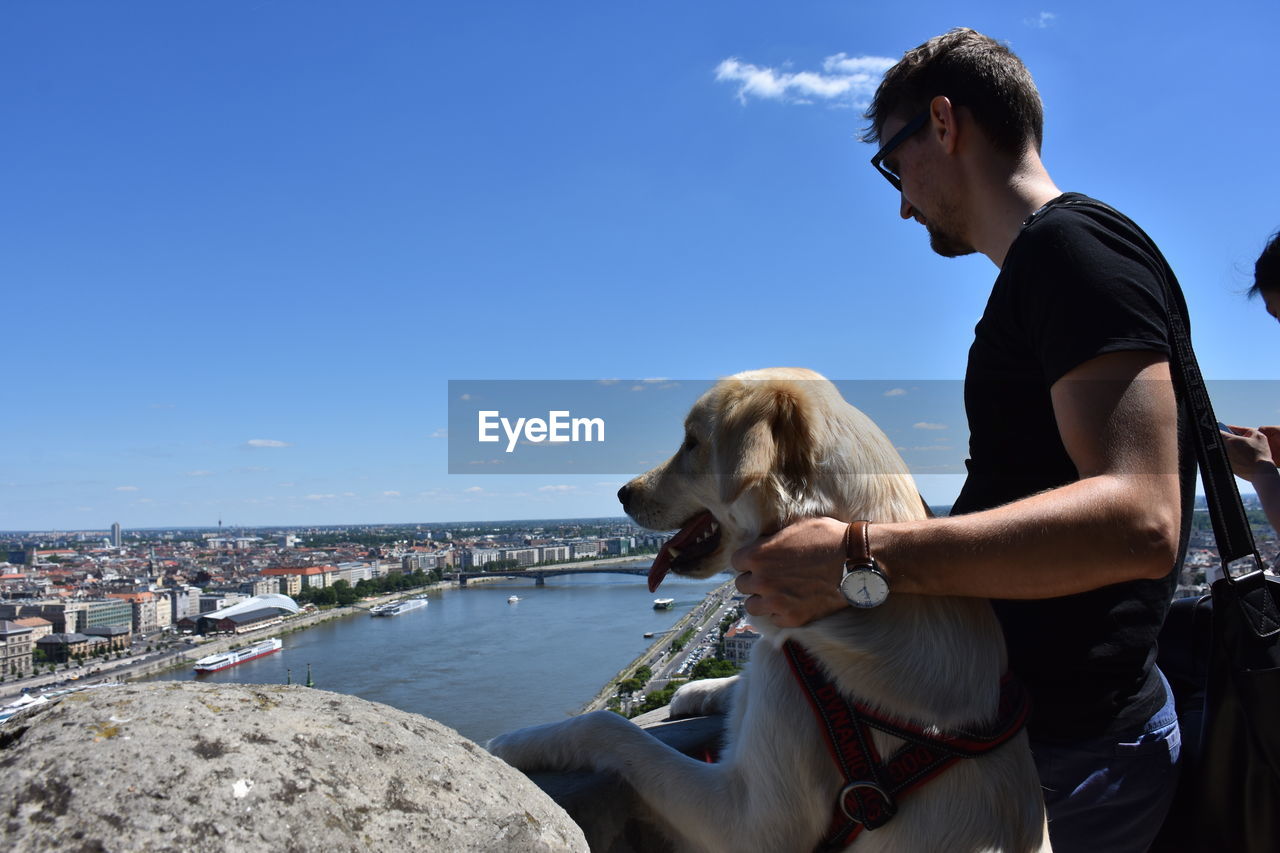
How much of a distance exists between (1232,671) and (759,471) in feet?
3.11

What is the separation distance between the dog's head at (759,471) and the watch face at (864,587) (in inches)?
11.9

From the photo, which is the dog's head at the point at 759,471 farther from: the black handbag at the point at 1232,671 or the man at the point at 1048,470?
the black handbag at the point at 1232,671

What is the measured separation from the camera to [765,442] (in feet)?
6.33

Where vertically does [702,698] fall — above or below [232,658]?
above

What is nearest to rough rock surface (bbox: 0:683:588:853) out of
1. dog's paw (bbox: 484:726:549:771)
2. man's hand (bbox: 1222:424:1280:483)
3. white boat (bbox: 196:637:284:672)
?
dog's paw (bbox: 484:726:549:771)

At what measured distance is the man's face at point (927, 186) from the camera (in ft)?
6.09

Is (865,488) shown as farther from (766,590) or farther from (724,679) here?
(724,679)

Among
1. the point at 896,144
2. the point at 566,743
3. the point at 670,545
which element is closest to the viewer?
the point at 896,144

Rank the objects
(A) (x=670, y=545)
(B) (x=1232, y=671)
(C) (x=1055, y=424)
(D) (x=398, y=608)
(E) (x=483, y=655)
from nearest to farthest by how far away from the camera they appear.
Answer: (B) (x=1232, y=671) → (C) (x=1055, y=424) → (A) (x=670, y=545) → (E) (x=483, y=655) → (D) (x=398, y=608)

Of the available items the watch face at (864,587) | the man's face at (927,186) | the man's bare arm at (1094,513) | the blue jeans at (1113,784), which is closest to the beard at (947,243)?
the man's face at (927,186)

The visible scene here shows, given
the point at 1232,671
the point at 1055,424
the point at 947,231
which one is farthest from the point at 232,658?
the point at 1232,671

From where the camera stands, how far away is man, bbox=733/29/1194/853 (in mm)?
1265

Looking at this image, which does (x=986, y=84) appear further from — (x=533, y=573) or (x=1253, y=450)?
(x=533, y=573)

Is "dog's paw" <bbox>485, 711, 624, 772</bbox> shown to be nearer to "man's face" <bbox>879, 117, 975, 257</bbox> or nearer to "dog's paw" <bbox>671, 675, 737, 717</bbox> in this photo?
"dog's paw" <bbox>671, 675, 737, 717</bbox>
